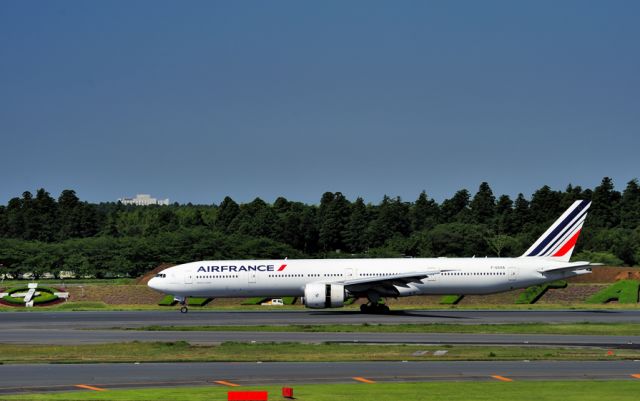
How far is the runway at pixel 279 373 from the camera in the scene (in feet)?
80.7

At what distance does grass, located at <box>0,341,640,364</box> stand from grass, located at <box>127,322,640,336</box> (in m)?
7.16

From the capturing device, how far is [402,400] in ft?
69.6

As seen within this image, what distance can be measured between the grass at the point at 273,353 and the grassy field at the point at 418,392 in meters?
6.03

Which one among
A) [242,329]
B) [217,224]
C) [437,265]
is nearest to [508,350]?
[242,329]

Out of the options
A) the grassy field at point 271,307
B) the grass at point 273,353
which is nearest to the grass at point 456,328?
the grass at point 273,353

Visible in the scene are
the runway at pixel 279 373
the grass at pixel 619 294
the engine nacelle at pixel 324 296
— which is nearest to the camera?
the runway at pixel 279 373

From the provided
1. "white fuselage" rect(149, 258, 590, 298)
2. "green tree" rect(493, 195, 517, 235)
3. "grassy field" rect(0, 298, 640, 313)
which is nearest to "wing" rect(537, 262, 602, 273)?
"white fuselage" rect(149, 258, 590, 298)

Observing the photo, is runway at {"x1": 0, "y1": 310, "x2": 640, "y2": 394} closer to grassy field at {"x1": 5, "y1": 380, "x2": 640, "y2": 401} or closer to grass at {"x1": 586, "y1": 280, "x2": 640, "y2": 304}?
grassy field at {"x1": 5, "y1": 380, "x2": 640, "y2": 401}

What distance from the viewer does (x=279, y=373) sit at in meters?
26.3

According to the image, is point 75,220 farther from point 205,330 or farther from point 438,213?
point 205,330

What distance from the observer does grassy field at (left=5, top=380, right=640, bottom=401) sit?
2152 cm

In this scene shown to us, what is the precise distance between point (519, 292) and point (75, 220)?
367ft

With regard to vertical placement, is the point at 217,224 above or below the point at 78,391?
above

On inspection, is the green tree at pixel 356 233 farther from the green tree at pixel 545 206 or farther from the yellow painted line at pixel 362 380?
the yellow painted line at pixel 362 380
